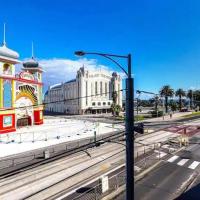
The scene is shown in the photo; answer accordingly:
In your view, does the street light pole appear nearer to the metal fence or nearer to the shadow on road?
the metal fence

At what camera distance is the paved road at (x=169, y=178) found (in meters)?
20.5

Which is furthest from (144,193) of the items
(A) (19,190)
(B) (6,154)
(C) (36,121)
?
(C) (36,121)

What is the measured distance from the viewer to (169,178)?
2428 centimetres

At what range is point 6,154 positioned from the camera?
36.0m

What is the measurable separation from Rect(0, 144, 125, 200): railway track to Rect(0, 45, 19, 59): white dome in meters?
32.0

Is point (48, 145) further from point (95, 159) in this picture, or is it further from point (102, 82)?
point (102, 82)

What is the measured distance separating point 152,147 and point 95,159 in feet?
36.8

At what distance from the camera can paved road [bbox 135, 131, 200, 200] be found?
20456 millimetres

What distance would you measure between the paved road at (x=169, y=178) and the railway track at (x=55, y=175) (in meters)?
5.23

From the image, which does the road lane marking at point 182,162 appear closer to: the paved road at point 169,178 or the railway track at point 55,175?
the paved road at point 169,178

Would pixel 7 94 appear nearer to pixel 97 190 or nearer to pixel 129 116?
pixel 97 190

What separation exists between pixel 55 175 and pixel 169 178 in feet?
34.8

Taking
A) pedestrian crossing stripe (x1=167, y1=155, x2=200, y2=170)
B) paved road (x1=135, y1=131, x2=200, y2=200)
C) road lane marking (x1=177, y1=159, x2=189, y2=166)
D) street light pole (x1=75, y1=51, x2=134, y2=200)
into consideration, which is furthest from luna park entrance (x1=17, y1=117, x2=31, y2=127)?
street light pole (x1=75, y1=51, x2=134, y2=200)

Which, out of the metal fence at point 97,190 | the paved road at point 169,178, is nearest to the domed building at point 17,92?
the paved road at point 169,178
